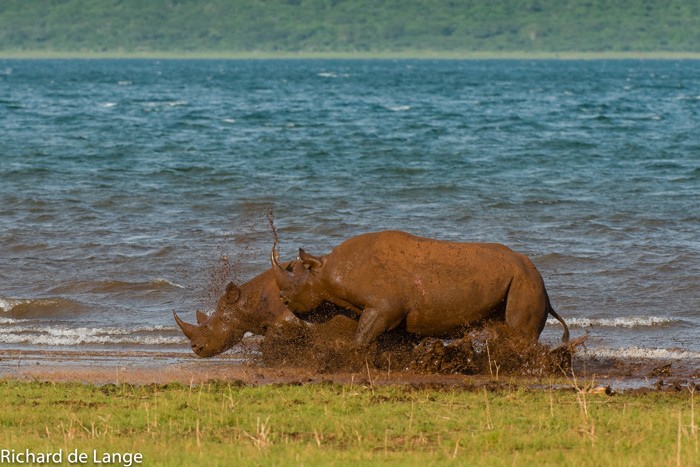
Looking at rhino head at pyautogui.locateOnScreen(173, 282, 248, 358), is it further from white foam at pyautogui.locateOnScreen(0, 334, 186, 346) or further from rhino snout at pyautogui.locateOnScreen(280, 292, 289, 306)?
white foam at pyautogui.locateOnScreen(0, 334, 186, 346)

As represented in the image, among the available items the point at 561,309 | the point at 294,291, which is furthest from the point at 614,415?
the point at 561,309

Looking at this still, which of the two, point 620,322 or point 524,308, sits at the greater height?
point 524,308

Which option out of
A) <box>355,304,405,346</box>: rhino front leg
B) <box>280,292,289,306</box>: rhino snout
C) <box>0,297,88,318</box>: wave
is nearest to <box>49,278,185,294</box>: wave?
<box>0,297,88,318</box>: wave

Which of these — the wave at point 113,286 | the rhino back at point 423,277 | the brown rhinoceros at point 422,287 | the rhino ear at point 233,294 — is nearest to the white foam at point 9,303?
the wave at point 113,286

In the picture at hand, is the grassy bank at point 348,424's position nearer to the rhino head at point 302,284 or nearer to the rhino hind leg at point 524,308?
the rhino hind leg at point 524,308

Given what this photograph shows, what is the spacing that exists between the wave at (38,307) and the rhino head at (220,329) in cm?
340

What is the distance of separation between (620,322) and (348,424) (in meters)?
6.82

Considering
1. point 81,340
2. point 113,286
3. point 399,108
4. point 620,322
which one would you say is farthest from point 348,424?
point 399,108

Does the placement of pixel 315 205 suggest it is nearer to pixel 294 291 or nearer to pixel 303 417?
pixel 294 291

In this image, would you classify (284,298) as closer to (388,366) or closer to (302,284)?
(302,284)

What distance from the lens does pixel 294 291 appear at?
39.4 ft

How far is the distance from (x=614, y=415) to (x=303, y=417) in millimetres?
2205

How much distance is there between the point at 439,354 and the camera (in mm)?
11852

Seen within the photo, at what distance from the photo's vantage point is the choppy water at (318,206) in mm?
15750
